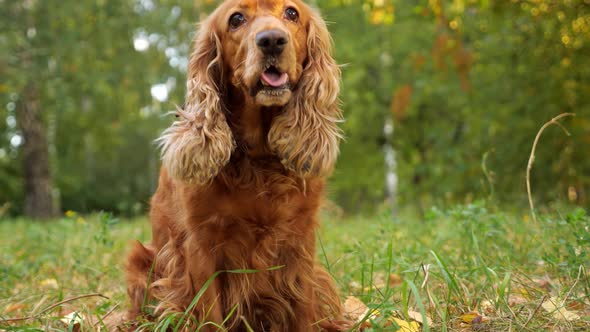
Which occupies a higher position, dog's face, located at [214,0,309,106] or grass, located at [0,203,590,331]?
dog's face, located at [214,0,309,106]

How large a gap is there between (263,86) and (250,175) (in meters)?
0.34

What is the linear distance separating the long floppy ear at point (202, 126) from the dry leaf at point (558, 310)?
1265mm

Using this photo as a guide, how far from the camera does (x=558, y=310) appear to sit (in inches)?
74.4

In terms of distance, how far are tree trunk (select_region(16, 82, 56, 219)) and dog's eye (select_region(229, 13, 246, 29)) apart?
357 inches

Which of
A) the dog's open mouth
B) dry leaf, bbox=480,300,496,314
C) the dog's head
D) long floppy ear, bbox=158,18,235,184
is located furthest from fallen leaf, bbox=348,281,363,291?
the dog's open mouth

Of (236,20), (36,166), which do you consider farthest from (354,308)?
(36,166)

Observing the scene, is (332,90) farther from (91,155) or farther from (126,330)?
(91,155)

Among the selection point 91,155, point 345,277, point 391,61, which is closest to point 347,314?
point 345,277

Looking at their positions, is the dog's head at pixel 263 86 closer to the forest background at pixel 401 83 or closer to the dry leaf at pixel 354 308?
the dry leaf at pixel 354 308

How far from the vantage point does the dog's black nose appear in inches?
77.5

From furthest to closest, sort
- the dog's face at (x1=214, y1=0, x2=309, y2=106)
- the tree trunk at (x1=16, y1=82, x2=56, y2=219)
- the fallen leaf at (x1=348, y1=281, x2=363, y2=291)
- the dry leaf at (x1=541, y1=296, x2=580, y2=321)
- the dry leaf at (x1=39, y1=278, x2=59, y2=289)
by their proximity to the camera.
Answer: the tree trunk at (x1=16, y1=82, x2=56, y2=219) < the dry leaf at (x1=39, y1=278, x2=59, y2=289) < the fallen leaf at (x1=348, y1=281, x2=363, y2=291) < the dog's face at (x1=214, y1=0, x2=309, y2=106) < the dry leaf at (x1=541, y1=296, x2=580, y2=321)

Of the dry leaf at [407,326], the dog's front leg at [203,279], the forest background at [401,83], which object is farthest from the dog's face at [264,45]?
the forest background at [401,83]

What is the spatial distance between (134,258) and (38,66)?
7.19 meters

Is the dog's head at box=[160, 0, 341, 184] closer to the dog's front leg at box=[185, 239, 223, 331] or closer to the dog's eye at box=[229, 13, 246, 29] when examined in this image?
the dog's eye at box=[229, 13, 246, 29]
